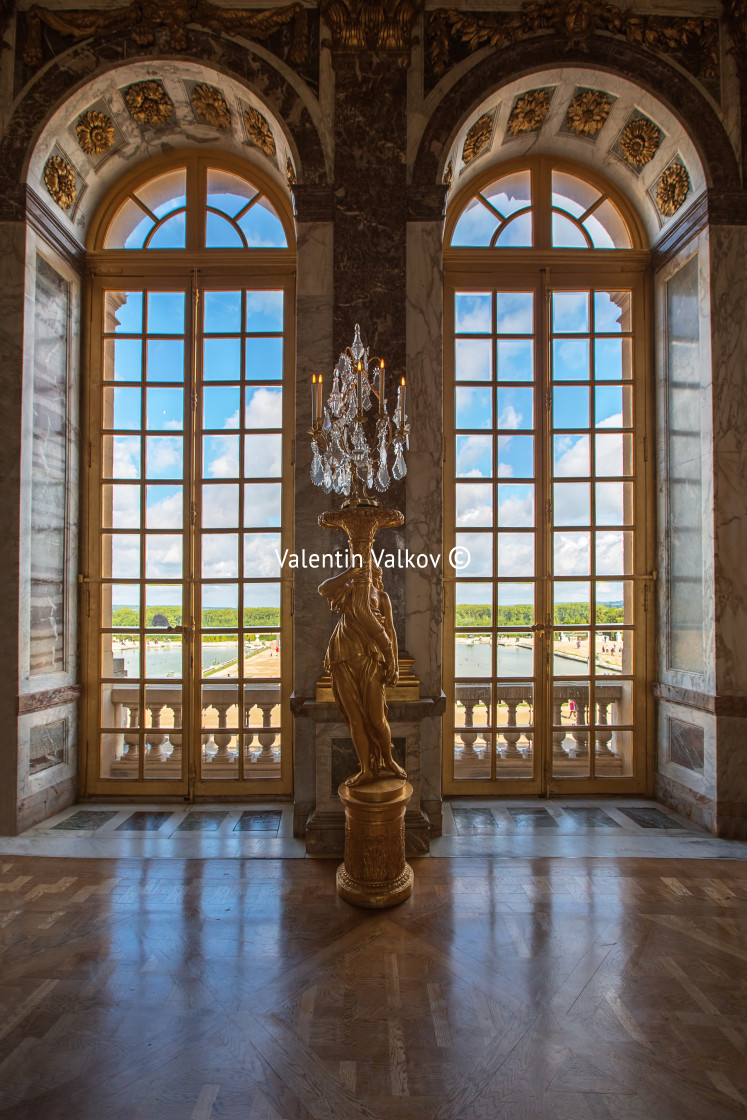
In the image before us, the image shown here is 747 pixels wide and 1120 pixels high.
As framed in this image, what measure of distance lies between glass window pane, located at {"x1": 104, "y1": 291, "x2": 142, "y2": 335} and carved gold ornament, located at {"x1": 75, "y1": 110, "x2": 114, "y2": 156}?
965mm

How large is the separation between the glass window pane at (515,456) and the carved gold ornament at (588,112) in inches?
88.7

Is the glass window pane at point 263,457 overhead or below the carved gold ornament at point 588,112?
below

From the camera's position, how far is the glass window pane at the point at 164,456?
484 centimetres

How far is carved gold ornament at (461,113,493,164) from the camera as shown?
439 centimetres

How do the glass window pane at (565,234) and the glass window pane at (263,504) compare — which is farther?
the glass window pane at (565,234)

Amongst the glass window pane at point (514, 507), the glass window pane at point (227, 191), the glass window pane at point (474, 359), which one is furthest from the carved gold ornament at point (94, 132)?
the glass window pane at point (514, 507)

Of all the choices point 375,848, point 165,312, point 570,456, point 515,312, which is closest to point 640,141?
point 515,312

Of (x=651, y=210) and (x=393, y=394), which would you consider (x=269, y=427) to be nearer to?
(x=393, y=394)

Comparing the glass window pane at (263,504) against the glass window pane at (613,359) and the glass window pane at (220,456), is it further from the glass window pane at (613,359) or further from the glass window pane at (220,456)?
the glass window pane at (613,359)

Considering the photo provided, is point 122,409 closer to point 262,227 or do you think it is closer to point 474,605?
point 262,227

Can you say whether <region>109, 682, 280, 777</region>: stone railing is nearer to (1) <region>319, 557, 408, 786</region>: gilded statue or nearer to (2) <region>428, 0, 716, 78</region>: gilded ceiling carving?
(1) <region>319, 557, 408, 786</region>: gilded statue

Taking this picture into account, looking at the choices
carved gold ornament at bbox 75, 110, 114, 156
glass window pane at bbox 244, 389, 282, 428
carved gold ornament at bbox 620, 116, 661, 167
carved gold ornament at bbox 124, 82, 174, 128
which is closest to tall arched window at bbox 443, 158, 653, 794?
carved gold ornament at bbox 620, 116, 661, 167

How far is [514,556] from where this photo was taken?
190 inches

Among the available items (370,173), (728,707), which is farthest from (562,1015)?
(370,173)
